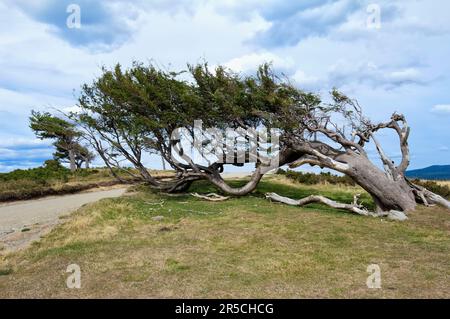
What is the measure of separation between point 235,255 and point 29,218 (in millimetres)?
12249

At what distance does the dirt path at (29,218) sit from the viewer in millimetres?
14273

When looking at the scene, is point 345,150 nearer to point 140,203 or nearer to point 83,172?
point 140,203

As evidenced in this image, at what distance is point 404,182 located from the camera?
18.9 meters

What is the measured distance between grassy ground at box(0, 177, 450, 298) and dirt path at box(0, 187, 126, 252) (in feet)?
3.47

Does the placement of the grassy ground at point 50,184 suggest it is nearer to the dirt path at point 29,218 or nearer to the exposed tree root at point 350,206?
the dirt path at point 29,218

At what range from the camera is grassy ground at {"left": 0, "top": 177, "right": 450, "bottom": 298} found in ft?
26.8

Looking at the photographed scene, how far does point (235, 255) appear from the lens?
10.7 m

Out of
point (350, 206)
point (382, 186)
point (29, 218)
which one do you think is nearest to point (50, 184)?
point (29, 218)

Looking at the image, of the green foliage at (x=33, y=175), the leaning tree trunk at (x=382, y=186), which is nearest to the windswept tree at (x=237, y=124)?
the leaning tree trunk at (x=382, y=186)

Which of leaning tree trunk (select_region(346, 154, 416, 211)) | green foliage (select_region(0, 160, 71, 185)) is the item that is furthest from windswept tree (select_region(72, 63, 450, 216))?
green foliage (select_region(0, 160, 71, 185))

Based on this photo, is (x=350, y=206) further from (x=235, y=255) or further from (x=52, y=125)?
(x=52, y=125)

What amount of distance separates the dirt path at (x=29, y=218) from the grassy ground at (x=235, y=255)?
1056mm
